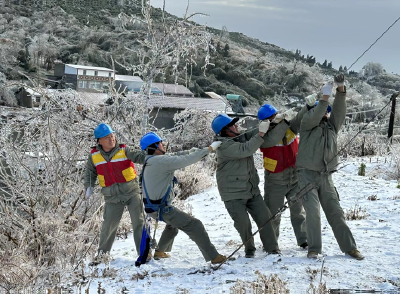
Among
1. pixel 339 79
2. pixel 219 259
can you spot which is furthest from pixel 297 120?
pixel 219 259

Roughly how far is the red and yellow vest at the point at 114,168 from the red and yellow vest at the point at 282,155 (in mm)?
1916

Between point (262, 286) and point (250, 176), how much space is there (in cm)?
159

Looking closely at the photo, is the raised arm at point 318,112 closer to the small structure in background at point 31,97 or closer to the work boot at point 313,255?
the work boot at point 313,255

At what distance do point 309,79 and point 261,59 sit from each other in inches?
754

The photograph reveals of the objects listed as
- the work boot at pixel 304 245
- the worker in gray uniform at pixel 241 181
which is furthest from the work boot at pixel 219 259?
the work boot at pixel 304 245

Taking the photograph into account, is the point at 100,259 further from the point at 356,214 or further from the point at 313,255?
the point at 356,214

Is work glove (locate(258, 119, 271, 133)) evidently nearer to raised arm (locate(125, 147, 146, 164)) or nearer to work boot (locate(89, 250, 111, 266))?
raised arm (locate(125, 147, 146, 164))

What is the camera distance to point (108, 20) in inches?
3999

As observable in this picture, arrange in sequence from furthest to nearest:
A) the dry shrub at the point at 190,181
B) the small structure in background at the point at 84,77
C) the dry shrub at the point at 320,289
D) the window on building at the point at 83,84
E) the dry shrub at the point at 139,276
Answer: the window on building at the point at 83,84 → the small structure in background at the point at 84,77 → the dry shrub at the point at 190,181 → the dry shrub at the point at 139,276 → the dry shrub at the point at 320,289

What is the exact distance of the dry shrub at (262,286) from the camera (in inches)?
199

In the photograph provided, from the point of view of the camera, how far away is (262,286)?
5.16m

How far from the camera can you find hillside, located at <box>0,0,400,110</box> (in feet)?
211

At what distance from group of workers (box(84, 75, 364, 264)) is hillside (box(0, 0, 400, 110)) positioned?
43584 mm

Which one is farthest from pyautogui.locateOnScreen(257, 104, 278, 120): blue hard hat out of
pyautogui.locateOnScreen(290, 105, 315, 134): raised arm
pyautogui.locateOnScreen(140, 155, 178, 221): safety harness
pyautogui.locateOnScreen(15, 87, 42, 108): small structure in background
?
pyautogui.locateOnScreen(15, 87, 42, 108): small structure in background
